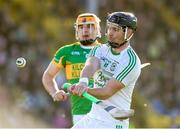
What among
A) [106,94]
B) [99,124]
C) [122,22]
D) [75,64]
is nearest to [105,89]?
[106,94]

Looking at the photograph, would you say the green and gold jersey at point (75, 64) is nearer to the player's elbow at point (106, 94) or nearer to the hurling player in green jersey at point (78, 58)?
the hurling player in green jersey at point (78, 58)

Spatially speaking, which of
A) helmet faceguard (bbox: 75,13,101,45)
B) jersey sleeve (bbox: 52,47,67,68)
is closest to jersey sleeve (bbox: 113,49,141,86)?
helmet faceguard (bbox: 75,13,101,45)

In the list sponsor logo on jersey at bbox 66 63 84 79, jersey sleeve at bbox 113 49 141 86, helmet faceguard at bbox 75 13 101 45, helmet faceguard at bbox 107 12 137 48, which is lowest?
sponsor logo on jersey at bbox 66 63 84 79

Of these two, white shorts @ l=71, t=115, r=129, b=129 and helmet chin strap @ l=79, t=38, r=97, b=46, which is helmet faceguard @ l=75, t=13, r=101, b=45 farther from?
white shorts @ l=71, t=115, r=129, b=129

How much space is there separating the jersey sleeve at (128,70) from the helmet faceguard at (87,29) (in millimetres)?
1878

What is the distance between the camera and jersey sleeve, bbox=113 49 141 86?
379 inches

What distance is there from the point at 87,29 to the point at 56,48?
22.6 feet

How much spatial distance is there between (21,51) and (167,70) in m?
4.66

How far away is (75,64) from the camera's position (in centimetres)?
1178

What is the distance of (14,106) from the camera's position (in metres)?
17.0

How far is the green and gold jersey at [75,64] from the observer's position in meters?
11.6

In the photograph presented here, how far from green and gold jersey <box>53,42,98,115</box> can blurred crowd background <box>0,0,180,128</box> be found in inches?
194

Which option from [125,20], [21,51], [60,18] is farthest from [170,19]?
[125,20]

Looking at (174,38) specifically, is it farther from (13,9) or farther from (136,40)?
(13,9)
